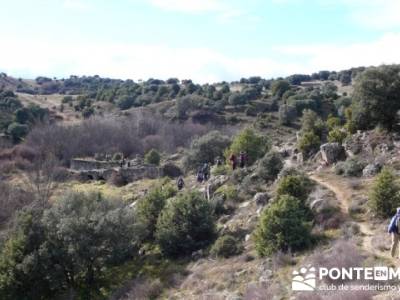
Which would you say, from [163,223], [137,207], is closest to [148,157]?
[137,207]

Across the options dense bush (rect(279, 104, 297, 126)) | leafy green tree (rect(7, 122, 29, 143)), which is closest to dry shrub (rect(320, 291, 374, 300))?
dense bush (rect(279, 104, 297, 126))

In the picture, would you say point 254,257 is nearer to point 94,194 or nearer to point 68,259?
point 68,259

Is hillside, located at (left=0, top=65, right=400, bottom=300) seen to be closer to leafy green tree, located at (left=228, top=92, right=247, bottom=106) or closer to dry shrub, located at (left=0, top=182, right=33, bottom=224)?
dry shrub, located at (left=0, top=182, right=33, bottom=224)

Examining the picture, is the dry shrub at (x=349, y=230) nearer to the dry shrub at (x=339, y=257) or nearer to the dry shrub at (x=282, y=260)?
the dry shrub at (x=339, y=257)

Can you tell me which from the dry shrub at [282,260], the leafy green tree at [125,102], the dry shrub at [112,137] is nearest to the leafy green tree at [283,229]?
the dry shrub at [282,260]

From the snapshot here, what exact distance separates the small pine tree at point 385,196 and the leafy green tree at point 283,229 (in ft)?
9.04

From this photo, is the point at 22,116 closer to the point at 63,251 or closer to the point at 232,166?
the point at 232,166

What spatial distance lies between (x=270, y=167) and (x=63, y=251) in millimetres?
11877

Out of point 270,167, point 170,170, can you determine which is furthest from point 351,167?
point 170,170

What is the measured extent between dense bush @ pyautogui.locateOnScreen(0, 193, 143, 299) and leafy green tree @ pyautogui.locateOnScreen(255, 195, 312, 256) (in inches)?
282

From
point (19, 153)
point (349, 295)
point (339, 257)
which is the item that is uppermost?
point (349, 295)

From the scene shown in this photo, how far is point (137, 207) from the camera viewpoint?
89.8 ft

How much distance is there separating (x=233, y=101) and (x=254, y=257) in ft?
201

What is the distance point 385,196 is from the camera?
63.2 ft
